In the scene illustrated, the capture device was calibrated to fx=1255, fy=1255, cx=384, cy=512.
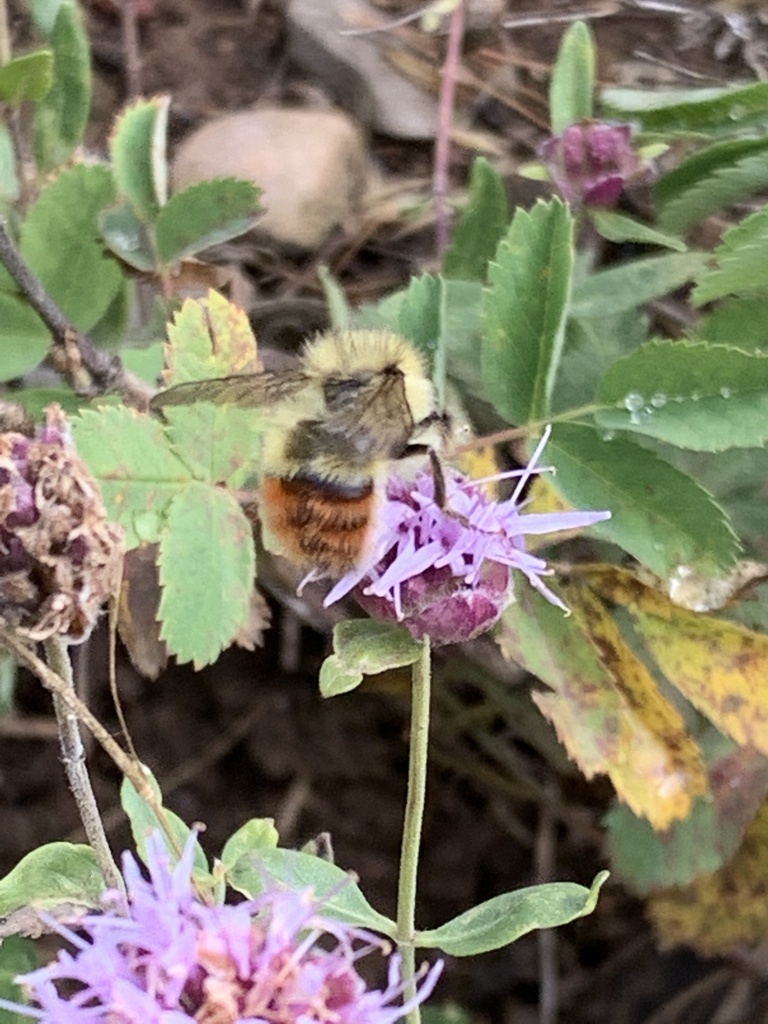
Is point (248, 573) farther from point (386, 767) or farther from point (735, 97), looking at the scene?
point (386, 767)

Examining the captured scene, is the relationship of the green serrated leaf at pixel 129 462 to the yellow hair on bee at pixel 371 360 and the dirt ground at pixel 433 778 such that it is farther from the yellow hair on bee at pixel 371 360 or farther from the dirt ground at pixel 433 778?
the dirt ground at pixel 433 778

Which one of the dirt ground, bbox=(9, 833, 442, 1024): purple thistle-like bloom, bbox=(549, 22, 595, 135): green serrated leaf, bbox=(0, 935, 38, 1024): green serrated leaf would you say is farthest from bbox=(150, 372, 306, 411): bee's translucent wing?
the dirt ground

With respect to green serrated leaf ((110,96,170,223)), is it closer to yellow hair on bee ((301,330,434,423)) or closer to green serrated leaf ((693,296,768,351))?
yellow hair on bee ((301,330,434,423))

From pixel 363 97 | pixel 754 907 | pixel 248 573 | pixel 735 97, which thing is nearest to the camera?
pixel 248 573

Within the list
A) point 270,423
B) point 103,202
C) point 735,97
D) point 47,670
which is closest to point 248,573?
point 270,423

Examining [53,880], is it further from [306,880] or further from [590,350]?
[590,350]
